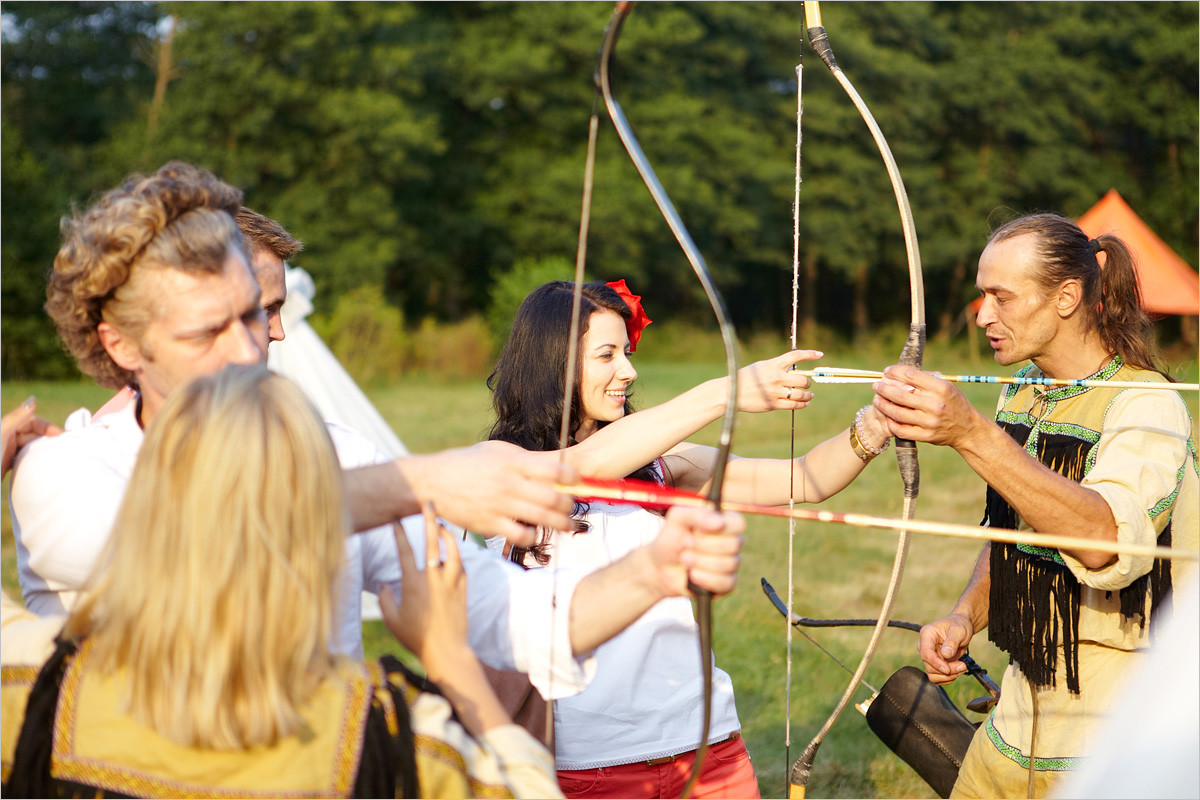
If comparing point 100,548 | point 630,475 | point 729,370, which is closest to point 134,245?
point 100,548

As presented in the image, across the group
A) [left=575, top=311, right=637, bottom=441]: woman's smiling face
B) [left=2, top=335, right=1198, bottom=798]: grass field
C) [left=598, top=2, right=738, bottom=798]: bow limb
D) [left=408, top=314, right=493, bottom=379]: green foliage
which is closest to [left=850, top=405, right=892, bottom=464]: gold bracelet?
[left=575, top=311, right=637, bottom=441]: woman's smiling face

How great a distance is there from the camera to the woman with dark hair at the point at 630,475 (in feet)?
5.74

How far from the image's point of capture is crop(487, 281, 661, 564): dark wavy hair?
2.01 meters

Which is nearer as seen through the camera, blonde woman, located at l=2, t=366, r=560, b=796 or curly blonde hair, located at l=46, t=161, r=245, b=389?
blonde woman, located at l=2, t=366, r=560, b=796

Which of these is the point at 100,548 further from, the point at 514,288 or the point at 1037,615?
the point at 514,288

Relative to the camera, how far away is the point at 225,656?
997 mm

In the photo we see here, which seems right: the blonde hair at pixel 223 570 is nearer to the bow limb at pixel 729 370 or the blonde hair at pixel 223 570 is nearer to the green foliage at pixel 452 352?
the bow limb at pixel 729 370

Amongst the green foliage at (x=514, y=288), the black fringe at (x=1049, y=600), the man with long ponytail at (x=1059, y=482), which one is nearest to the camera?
the man with long ponytail at (x=1059, y=482)

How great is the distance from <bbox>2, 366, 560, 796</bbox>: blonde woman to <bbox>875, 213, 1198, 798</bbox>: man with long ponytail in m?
0.99

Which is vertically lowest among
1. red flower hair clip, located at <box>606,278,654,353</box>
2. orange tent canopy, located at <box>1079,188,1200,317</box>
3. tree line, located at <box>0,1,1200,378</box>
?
red flower hair clip, located at <box>606,278,654,353</box>

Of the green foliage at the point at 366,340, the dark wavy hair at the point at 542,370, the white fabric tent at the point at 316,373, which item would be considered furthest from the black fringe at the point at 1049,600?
the green foliage at the point at 366,340

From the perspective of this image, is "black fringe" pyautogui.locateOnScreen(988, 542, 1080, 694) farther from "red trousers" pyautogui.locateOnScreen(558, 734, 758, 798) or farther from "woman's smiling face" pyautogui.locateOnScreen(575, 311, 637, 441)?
"woman's smiling face" pyautogui.locateOnScreen(575, 311, 637, 441)

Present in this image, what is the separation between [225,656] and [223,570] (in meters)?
0.08

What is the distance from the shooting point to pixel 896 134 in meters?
21.5
